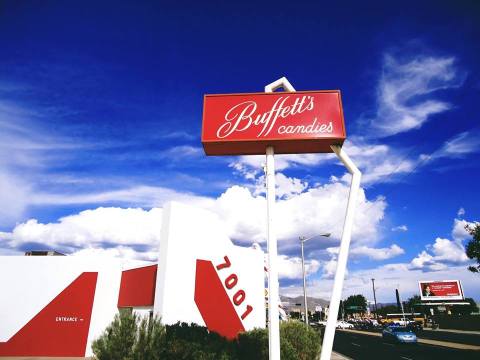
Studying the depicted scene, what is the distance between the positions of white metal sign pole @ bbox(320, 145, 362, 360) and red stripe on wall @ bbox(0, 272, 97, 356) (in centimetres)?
1678

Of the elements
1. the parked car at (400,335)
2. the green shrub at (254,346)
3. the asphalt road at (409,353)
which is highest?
the green shrub at (254,346)

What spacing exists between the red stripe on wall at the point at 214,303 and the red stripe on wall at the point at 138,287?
241cm

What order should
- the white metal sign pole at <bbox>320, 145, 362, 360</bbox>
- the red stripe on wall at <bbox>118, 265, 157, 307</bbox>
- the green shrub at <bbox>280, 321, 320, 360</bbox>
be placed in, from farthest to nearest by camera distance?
the red stripe on wall at <bbox>118, 265, 157, 307</bbox> < the green shrub at <bbox>280, 321, 320, 360</bbox> < the white metal sign pole at <bbox>320, 145, 362, 360</bbox>

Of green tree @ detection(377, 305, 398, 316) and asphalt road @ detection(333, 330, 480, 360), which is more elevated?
green tree @ detection(377, 305, 398, 316)

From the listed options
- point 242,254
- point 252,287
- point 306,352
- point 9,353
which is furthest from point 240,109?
point 9,353

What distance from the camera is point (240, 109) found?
7.90 m

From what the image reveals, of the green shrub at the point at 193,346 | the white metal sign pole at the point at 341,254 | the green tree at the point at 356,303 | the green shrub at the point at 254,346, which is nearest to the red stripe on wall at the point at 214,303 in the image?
the green shrub at the point at 254,346

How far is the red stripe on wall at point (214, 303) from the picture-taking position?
45.9ft

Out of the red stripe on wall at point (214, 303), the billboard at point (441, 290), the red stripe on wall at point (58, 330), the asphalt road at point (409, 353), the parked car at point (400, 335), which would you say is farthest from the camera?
the billboard at point (441, 290)

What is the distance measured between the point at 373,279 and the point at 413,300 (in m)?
24.0

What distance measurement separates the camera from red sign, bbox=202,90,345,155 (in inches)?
302

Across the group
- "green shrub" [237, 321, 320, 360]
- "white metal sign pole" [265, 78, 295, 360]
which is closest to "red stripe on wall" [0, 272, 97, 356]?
"green shrub" [237, 321, 320, 360]

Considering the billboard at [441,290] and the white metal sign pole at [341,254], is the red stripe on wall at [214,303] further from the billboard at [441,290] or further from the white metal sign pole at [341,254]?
the billboard at [441,290]

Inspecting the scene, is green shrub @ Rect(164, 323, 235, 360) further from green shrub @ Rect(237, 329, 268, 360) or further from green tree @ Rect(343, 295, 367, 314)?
green tree @ Rect(343, 295, 367, 314)
